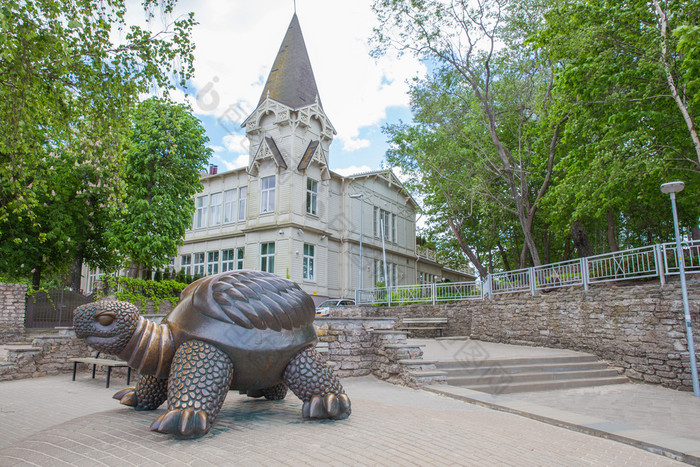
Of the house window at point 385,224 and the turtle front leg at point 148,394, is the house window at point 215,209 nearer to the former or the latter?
the house window at point 385,224

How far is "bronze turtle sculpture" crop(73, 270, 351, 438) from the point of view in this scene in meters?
4.00

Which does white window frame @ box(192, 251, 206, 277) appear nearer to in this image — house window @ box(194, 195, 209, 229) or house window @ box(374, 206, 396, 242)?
house window @ box(194, 195, 209, 229)

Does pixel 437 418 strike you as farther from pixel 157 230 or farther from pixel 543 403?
pixel 157 230

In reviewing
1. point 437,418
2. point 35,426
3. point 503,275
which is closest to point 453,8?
point 503,275

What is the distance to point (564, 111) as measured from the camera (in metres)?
14.1

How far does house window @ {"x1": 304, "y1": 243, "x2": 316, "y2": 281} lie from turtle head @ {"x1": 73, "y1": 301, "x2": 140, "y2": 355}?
75.6 ft

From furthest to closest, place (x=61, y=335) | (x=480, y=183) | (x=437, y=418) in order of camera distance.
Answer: (x=480, y=183) < (x=61, y=335) < (x=437, y=418)

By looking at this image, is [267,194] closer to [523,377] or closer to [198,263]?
[198,263]

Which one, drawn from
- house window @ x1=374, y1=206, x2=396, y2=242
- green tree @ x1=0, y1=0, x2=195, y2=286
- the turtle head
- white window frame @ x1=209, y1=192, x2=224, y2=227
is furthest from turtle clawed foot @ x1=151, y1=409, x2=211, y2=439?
white window frame @ x1=209, y1=192, x2=224, y2=227

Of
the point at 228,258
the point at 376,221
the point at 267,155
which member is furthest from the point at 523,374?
the point at 228,258

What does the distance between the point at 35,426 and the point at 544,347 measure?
12701 millimetres

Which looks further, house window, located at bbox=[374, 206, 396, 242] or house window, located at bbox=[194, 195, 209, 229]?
house window, located at bbox=[374, 206, 396, 242]

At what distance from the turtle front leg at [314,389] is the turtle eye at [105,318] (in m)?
1.80

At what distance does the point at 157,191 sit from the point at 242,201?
1016cm
